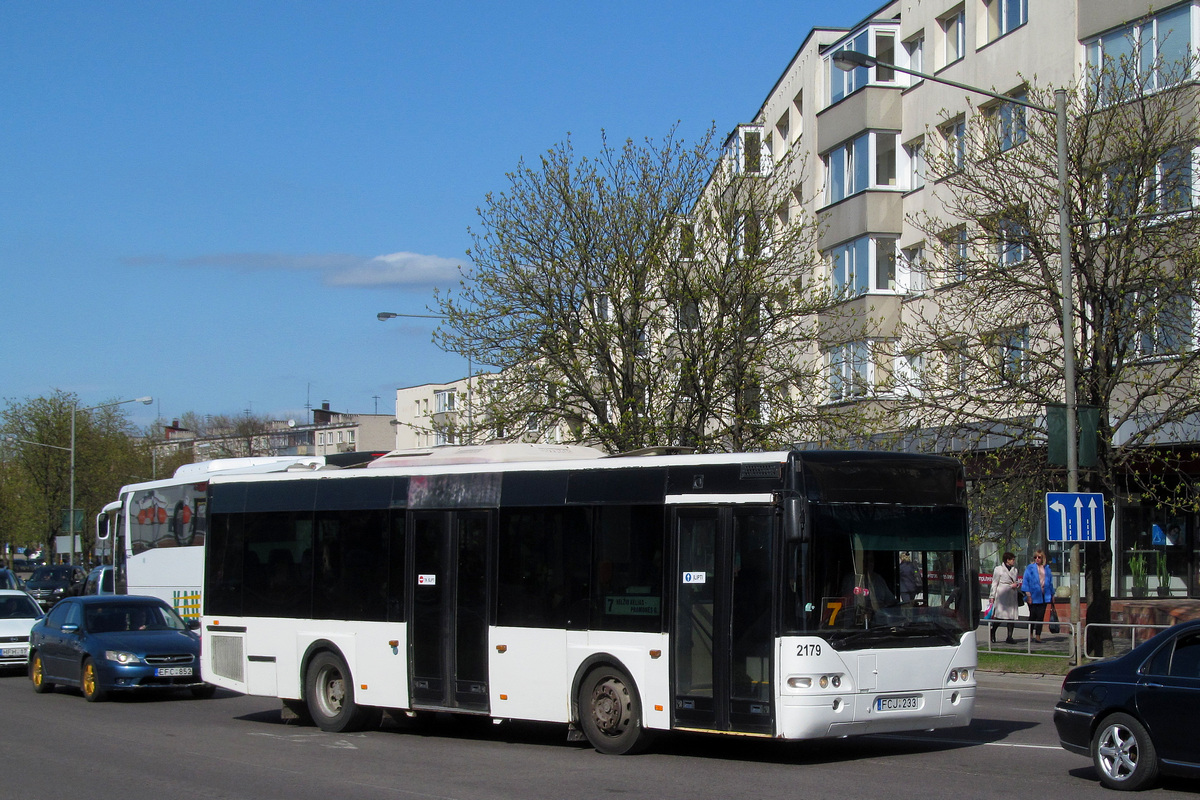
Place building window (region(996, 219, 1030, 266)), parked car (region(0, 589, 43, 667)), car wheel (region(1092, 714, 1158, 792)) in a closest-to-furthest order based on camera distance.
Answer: car wheel (region(1092, 714, 1158, 792))
building window (region(996, 219, 1030, 266))
parked car (region(0, 589, 43, 667))

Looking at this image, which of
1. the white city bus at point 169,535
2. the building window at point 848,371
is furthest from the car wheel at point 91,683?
the building window at point 848,371

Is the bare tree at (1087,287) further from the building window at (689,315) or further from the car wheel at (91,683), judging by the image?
the car wheel at (91,683)

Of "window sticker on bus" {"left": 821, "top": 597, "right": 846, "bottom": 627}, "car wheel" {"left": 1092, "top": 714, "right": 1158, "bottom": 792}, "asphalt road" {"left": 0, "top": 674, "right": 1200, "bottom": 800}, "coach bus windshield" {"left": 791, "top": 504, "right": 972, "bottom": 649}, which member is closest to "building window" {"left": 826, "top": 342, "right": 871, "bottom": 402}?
"asphalt road" {"left": 0, "top": 674, "right": 1200, "bottom": 800}

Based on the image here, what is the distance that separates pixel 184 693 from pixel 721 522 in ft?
41.5

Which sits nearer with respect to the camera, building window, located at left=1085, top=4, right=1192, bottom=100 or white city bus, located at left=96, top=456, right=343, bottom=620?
building window, located at left=1085, top=4, right=1192, bottom=100

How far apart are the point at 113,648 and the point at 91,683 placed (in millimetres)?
600

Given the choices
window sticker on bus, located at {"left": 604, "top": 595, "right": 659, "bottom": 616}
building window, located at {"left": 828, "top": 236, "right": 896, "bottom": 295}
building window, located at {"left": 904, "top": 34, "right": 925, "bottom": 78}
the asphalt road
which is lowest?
the asphalt road

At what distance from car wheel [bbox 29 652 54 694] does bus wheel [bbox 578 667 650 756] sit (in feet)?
38.0

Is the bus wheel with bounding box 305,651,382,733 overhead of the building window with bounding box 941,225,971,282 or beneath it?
beneath

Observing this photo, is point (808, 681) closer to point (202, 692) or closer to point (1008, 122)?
point (202, 692)

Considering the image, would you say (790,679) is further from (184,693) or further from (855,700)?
(184,693)

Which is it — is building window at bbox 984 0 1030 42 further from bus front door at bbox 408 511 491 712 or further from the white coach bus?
bus front door at bbox 408 511 491 712

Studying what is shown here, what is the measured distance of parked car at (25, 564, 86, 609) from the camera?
2063 inches

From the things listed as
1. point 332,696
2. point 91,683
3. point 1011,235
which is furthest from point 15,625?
point 1011,235
